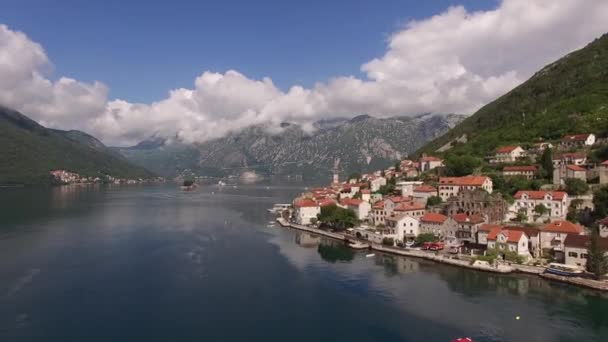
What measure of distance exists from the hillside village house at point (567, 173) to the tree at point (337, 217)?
93.3ft

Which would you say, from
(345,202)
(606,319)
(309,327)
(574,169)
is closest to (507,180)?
(574,169)

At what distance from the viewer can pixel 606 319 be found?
29391 mm

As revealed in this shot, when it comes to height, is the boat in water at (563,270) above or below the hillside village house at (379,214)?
below

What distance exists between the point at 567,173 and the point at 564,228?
16.5m

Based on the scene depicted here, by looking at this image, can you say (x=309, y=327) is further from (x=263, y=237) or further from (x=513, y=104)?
(x=513, y=104)

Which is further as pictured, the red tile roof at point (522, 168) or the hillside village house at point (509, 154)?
the hillside village house at point (509, 154)

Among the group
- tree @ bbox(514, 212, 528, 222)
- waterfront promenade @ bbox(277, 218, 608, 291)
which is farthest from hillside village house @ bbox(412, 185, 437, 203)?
tree @ bbox(514, 212, 528, 222)

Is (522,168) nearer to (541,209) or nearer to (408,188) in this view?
(541,209)

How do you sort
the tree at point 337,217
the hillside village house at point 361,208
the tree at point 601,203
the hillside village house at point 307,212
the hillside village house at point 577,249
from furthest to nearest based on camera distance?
1. the hillside village house at point 307,212
2. the hillside village house at point 361,208
3. the tree at point 337,217
4. the tree at point 601,203
5. the hillside village house at point 577,249

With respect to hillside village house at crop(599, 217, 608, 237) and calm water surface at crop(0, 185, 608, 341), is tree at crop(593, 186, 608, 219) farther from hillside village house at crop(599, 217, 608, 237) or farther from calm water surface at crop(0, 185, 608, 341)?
calm water surface at crop(0, 185, 608, 341)

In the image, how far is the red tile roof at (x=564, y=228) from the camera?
41.8m

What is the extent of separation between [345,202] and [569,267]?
40.8 m

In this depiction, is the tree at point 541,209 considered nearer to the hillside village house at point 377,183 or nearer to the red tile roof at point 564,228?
the red tile roof at point 564,228

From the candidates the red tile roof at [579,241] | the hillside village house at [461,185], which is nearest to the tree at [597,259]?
the red tile roof at [579,241]
